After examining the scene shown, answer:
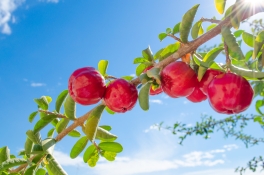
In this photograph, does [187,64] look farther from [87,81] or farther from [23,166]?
[23,166]

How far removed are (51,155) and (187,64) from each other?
0.82m

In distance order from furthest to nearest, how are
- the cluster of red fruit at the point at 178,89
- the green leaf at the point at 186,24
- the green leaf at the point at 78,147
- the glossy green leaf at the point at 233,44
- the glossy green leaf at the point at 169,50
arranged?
the green leaf at the point at 78,147 → the glossy green leaf at the point at 169,50 → the green leaf at the point at 186,24 → the cluster of red fruit at the point at 178,89 → the glossy green leaf at the point at 233,44

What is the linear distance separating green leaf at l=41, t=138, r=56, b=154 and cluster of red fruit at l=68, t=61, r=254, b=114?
0.90 feet

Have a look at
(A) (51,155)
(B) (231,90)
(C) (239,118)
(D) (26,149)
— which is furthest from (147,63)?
(C) (239,118)

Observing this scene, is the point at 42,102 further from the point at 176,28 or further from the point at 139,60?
the point at 176,28

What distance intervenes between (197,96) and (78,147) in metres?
0.75

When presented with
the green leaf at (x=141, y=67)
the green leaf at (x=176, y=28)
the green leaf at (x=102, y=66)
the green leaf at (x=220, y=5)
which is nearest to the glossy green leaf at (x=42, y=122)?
the green leaf at (x=102, y=66)

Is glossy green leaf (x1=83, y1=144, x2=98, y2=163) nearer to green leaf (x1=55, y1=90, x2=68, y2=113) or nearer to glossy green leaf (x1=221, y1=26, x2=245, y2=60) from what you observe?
green leaf (x1=55, y1=90, x2=68, y2=113)

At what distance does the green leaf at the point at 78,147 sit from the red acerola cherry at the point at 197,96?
2.16ft

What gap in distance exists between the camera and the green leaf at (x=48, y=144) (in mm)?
1548

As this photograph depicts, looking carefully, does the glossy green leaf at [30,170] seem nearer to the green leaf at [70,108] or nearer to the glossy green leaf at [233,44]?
the green leaf at [70,108]

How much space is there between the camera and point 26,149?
1.83 meters

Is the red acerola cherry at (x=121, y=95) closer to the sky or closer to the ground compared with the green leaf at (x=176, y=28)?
closer to the ground

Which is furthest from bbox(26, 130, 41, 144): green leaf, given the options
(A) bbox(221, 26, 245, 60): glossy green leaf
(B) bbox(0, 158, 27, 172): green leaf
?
(A) bbox(221, 26, 245, 60): glossy green leaf
